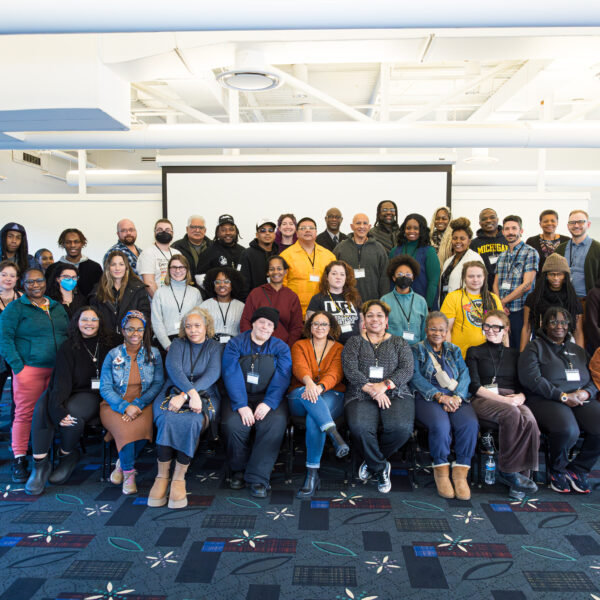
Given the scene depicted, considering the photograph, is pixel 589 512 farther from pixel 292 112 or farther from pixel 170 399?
pixel 292 112

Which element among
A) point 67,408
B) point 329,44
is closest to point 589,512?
point 67,408

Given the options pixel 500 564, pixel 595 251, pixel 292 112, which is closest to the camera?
pixel 500 564

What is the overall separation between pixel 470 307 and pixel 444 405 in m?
0.91

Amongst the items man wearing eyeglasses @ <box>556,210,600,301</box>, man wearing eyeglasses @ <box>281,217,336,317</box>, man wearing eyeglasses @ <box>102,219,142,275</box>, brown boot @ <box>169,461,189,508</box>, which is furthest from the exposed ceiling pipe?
brown boot @ <box>169,461,189,508</box>

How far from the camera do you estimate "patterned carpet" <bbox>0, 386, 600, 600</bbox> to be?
2.13 metres

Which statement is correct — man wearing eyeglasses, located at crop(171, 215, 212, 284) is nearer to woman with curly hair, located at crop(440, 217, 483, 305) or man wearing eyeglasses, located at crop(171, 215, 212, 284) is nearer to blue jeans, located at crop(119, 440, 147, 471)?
blue jeans, located at crop(119, 440, 147, 471)

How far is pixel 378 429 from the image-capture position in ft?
10.4

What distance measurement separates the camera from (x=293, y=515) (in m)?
2.77

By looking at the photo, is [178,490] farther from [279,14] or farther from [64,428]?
[279,14]

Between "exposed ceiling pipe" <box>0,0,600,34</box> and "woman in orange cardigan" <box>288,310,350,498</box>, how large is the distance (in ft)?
6.07

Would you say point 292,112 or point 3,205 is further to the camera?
point 292,112

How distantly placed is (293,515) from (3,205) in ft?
23.6

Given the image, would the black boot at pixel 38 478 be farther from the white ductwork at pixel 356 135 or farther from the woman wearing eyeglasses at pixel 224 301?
the white ductwork at pixel 356 135

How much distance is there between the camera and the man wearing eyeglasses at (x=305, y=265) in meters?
4.04
